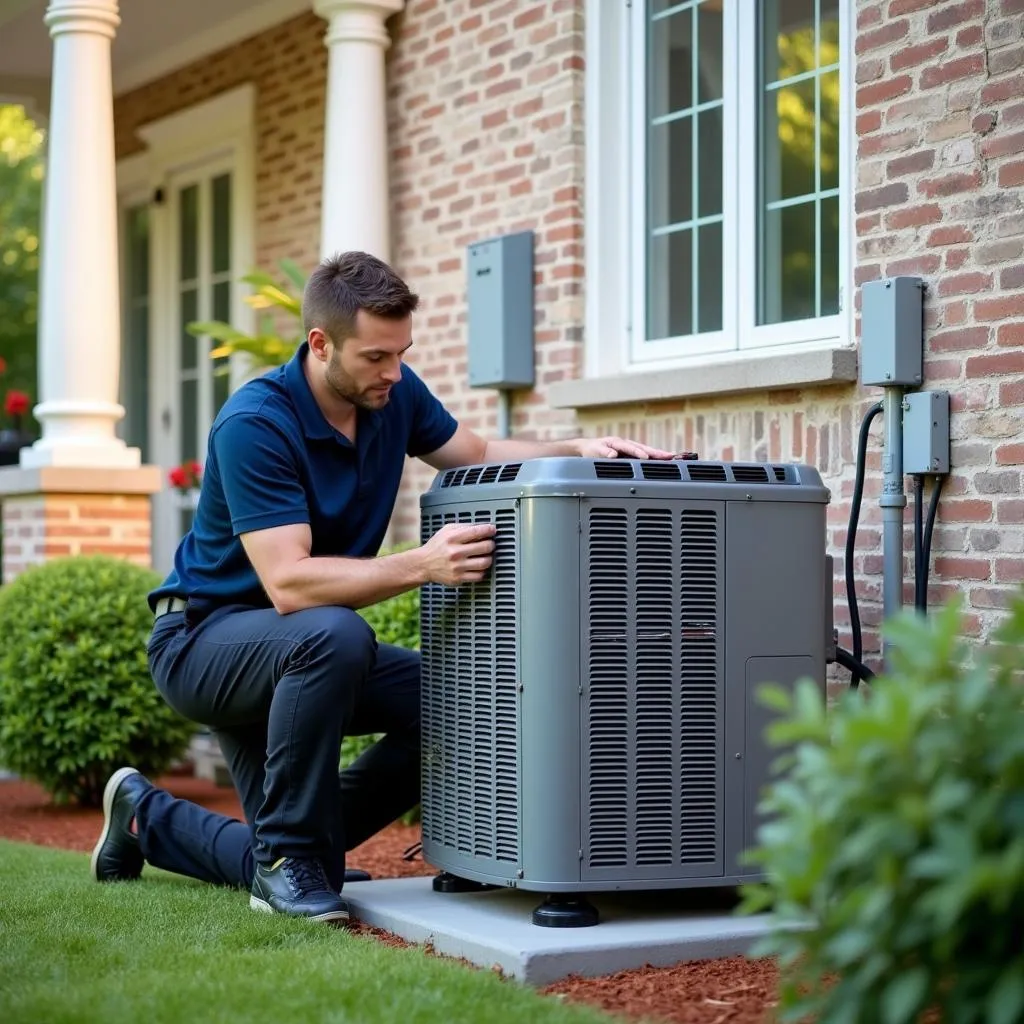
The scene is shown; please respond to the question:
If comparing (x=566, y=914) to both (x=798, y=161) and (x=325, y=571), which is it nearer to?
(x=325, y=571)

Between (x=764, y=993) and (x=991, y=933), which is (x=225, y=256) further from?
(x=991, y=933)

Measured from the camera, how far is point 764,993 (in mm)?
2973

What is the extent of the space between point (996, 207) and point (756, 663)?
1408 millimetres

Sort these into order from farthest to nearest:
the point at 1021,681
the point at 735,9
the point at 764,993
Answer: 1. the point at 735,9
2. the point at 1021,681
3. the point at 764,993

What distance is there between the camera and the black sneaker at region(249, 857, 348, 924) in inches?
138

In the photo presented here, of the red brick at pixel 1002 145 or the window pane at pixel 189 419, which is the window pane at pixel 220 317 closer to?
the window pane at pixel 189 419

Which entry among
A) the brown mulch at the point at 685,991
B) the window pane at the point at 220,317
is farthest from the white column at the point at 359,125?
the brown mulch at the point at 685,991

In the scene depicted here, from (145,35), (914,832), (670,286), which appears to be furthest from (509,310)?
(914,832)

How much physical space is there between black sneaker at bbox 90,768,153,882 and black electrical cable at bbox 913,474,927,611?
6.58ft

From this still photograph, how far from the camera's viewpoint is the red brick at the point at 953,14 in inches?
161

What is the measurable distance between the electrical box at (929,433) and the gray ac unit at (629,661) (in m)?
0.69

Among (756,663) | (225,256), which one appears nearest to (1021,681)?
(756,663)

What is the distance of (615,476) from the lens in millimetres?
3334

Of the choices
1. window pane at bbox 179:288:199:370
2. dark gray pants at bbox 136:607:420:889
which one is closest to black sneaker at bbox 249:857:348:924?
dark gray pants at bbox 136:607:420:889
